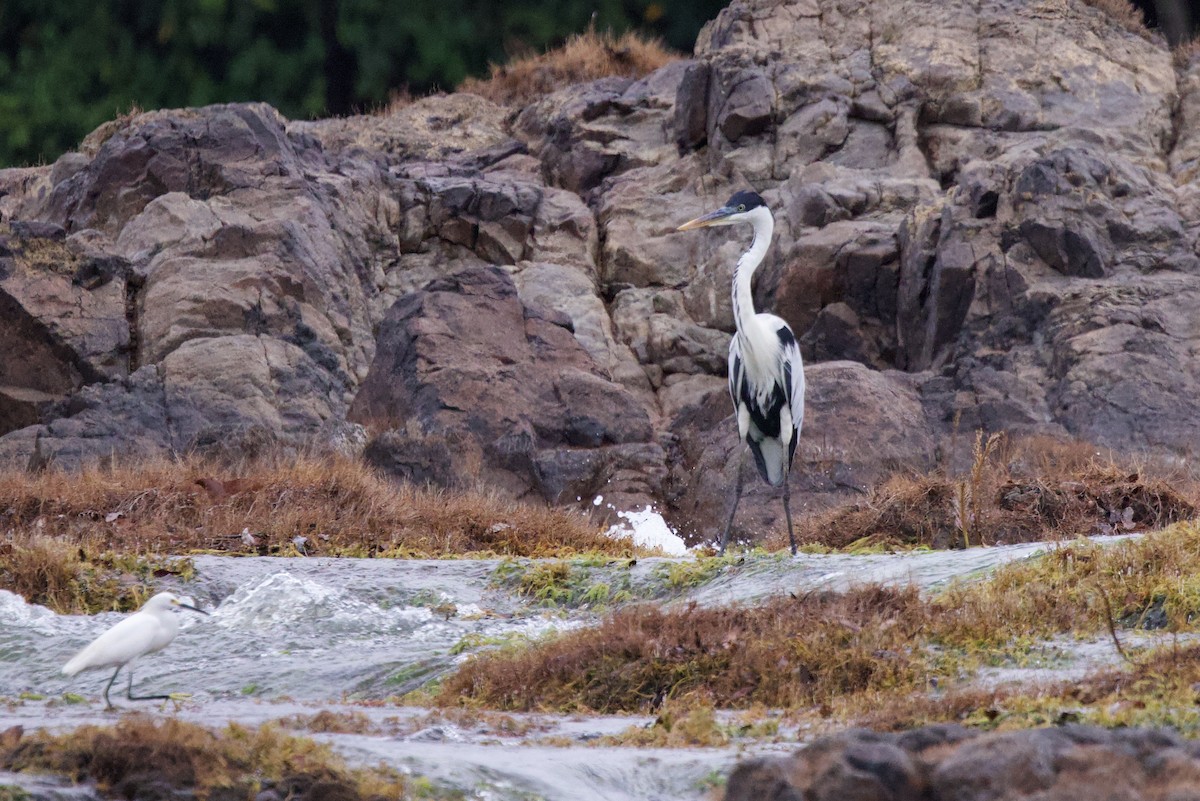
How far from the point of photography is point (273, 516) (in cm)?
1014

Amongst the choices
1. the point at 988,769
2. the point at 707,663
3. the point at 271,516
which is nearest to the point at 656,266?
the point at 271,516

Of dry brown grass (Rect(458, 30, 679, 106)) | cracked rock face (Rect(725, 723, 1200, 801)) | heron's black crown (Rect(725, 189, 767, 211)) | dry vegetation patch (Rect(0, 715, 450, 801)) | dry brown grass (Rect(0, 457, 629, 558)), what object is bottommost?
dry brown grass (Rect(0, 457, 629, 558))

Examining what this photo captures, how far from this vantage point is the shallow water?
163 inches

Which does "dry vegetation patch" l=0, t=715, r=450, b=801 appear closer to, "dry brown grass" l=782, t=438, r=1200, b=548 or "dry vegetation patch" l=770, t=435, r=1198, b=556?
"dry vegetation patch" l=770, t=435, r=1198, b=556

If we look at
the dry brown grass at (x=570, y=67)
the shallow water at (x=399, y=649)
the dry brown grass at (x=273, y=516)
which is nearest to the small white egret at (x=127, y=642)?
the shallow water at (x=399, y=649)

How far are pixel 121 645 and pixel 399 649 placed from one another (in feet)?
6.11

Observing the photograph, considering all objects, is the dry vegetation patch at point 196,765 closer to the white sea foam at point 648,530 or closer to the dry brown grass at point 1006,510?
the dry brown grass at point 1006,510

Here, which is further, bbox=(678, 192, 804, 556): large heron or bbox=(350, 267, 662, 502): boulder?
bbox=(350, 267, 662, 502): boulder

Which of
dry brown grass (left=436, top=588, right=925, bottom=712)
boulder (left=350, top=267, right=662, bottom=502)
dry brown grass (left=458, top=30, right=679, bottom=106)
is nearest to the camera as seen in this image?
dry brown grass (left=436, top=588, right=925, bottom=712)

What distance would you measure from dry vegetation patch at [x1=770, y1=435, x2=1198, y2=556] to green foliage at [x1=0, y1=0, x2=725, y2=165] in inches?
788

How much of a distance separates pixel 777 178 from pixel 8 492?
12408 millimetres

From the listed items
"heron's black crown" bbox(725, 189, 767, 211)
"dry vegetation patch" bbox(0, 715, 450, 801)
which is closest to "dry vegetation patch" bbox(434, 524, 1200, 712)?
"dry vegetation patch" bbox(0, 715, 450, 801)

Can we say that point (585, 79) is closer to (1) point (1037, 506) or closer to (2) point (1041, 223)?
(2) point (1041, 223)

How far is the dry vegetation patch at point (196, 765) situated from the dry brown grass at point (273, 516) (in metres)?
5.67
